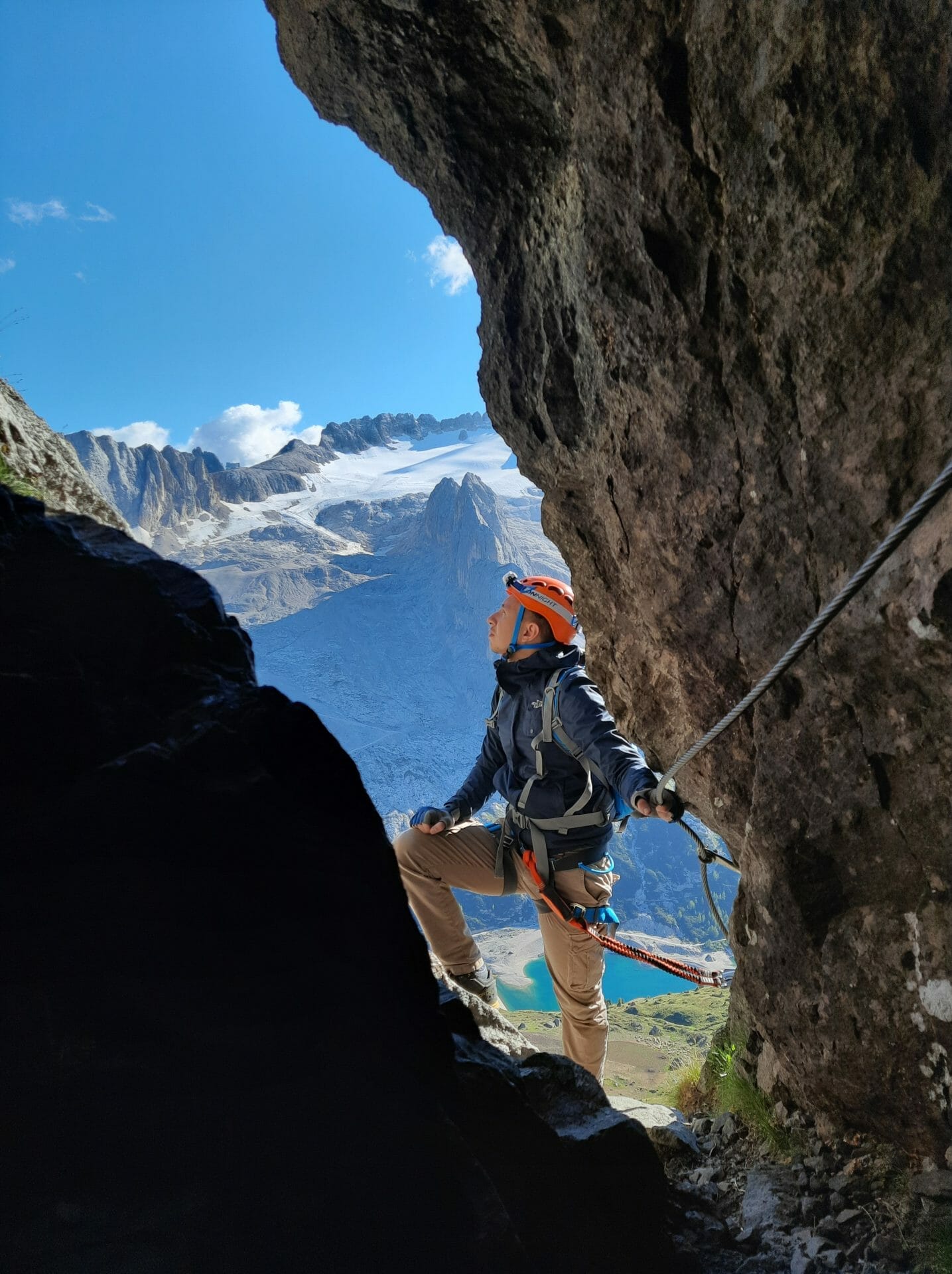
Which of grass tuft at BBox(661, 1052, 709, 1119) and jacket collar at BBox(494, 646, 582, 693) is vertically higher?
jacket collar at BBox(494, 646, 582, 693)

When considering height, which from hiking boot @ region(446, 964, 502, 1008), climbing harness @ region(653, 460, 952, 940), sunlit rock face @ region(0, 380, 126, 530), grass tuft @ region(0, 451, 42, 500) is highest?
sunlit rock face @ region(0, 380, 126, 530)

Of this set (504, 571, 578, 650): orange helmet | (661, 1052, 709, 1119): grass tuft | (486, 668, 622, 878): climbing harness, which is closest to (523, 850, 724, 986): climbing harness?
(486, 668, 622, 878): climbing harness

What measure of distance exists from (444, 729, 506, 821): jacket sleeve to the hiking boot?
5.03ft

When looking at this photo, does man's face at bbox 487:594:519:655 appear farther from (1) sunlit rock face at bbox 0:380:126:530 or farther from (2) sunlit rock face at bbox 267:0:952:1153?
(1) sunlit rock face at bbox 0:380:126:530

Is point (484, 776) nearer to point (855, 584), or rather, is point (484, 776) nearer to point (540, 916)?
point (540, 916)

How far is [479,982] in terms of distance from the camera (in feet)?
23.3

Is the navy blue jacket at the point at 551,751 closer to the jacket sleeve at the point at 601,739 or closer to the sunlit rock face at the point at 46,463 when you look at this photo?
the jacket sleeve at the point at 601,739

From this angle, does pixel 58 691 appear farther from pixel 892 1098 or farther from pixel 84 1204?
pixel 892 1098

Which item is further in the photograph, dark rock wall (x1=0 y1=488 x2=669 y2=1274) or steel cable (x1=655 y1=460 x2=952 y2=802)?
steel cable (x1=655 y1=460 x2=952 y2=802)

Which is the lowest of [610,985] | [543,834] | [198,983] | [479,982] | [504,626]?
[610,985]

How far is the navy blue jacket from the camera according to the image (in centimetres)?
610

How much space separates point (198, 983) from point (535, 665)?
175 inches

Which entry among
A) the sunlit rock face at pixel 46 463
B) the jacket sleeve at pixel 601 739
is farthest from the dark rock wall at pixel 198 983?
the jacket sleeve at pixel 601 739

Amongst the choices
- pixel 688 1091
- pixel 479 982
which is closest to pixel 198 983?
pixel 479 982
